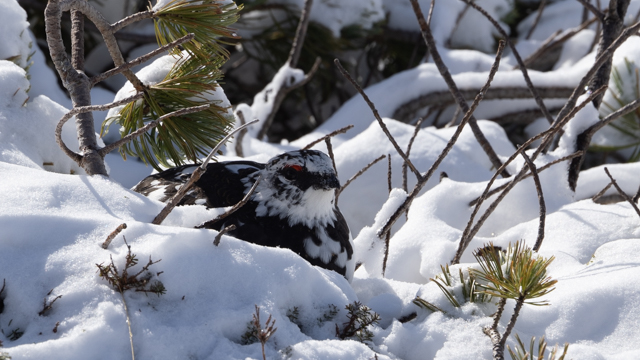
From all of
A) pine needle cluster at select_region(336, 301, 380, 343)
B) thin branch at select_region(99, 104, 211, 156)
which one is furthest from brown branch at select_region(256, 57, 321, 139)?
pine needle cluster at select_region(336, 301, 380, 343)

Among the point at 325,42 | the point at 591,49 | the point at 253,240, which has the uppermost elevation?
the point at 591,49

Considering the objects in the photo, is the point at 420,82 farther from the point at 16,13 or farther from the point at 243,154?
the point at 16,13

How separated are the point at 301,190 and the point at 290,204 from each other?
0.18 ft

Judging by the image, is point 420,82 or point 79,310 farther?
point 420,82

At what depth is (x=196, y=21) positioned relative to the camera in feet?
4.94

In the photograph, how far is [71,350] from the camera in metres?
0.88

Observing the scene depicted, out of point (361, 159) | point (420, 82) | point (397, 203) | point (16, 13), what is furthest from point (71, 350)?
point (420, 82)

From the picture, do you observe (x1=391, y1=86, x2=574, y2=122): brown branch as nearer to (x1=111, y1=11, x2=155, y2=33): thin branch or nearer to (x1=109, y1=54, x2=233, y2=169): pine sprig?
(x1=109, y1=54, x2=233, y2=169): pine sprig

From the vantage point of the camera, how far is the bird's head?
1.79 m

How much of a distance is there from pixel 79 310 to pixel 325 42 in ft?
9.94

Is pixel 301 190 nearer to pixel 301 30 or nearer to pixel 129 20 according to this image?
pixel 129 20

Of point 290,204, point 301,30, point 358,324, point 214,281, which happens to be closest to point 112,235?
point 214,281

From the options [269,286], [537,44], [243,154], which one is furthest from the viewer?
[537,44]

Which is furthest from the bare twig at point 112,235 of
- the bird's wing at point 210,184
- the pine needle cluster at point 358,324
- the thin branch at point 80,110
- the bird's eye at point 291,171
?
the bird's eye at point 291,171
